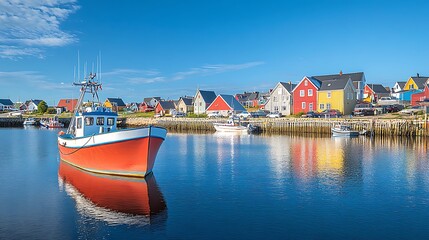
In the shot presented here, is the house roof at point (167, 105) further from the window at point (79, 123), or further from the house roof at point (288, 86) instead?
the window at point (79, 123)

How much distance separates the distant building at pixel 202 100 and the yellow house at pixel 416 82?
48.2 m

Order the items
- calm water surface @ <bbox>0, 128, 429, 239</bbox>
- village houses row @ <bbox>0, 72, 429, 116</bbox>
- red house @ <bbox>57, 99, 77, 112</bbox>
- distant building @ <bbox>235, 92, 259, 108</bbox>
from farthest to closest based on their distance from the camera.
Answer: red house @ <bbox>57, 99, 77, 112</bbox>, distant building @ <bbox>235, 92, 259, 108</bbox>, village houses row @ <bbox>0, 72, 429, 116</bbox>, calm water surface @ <bbox>0, 128, 429, 239</bbox>

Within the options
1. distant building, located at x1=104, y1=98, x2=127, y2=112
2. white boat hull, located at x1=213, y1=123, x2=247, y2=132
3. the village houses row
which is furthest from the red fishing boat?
distant building, located at x1=104, y1=98, x2=127, y2=112

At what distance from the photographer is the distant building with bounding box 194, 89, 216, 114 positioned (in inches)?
3600

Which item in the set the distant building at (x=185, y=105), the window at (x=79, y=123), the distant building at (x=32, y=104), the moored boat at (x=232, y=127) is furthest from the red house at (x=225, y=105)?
the distant building at (x=32, y=104)

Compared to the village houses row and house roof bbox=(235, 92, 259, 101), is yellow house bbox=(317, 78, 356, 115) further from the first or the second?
house roof bbox=(235, 92, 259, 101)

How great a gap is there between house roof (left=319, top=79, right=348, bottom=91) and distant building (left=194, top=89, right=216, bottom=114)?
98.8ft

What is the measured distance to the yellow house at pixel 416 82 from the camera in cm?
8755

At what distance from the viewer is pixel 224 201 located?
16.9 m

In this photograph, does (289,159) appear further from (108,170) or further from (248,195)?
(108,170)

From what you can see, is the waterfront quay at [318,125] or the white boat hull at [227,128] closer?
the waterfront quay at [318,125]

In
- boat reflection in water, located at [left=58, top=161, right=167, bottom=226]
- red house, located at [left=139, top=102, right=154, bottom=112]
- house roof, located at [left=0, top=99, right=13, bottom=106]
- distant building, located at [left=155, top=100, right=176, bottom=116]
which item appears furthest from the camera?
house roof, located at [left=0, top=99, right=13, bottom=106]

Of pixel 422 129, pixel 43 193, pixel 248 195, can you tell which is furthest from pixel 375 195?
pixel 422 129

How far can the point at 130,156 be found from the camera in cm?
2083
